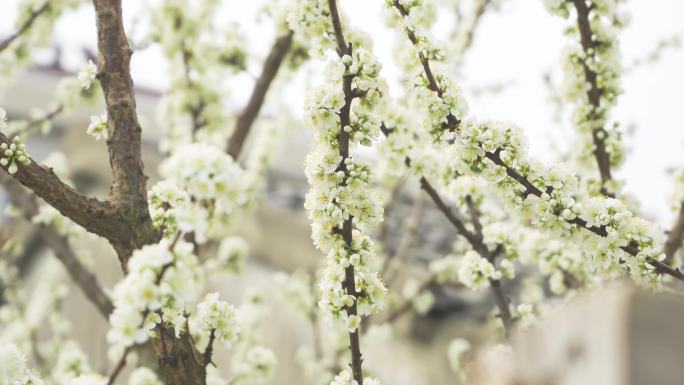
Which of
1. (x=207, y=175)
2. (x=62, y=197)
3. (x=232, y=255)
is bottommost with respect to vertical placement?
(x=207, y=175)

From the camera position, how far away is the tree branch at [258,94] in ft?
12.5

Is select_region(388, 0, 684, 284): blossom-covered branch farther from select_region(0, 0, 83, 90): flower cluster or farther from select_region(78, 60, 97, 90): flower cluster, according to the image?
select_region(0, 0, 83, 90): flower cluster

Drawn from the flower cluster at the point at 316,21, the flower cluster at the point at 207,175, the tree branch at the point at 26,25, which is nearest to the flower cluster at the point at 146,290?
the flower cluster at the point at 207,175

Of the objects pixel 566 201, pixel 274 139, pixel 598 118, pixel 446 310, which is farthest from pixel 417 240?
pixel 566 201

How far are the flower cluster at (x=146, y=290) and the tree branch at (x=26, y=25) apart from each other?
2.52 m

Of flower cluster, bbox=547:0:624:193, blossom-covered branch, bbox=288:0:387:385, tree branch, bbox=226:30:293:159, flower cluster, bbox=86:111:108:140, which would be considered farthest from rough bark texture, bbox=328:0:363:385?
tree branch, bbox=226:30:293:159

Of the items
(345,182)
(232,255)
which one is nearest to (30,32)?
(232,255)

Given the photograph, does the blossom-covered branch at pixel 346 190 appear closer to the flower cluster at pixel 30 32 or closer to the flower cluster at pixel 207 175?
the flower cluster at pixel 207 175

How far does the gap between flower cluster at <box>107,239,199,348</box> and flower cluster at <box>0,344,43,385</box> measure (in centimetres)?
52

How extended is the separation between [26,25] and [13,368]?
2384mm

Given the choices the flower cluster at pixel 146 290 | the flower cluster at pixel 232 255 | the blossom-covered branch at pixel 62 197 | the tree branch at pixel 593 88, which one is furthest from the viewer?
the flower cluster at pixel 232 255

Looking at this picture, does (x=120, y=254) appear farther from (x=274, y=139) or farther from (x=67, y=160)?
(x=67, y=160)

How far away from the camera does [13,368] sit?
197cm

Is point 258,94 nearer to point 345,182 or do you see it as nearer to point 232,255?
point 232,255
